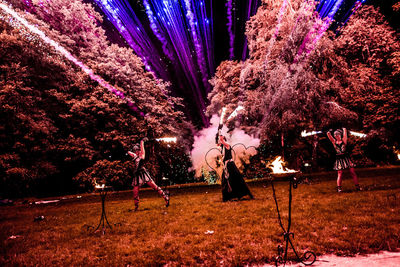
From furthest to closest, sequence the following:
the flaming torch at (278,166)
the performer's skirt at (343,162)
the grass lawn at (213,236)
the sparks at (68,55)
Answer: the sparks at (68,55)
the performer's skirt at (343,162)
the grass lawn at (213,236)
the flaming torch at (278,166)

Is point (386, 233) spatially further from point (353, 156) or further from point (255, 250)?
point (353, 156)

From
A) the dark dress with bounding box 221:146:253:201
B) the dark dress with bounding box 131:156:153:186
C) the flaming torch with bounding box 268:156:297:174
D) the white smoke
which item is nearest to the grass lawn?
the dark dress with bounding box 221:146:253:201

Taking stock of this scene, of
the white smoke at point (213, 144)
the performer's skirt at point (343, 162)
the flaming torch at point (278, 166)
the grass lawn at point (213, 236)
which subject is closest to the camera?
the flaming torch at point (278, 166)

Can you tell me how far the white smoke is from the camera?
75.4 ft

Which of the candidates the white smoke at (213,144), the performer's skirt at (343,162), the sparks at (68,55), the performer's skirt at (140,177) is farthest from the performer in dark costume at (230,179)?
the white smoke at (213,144)

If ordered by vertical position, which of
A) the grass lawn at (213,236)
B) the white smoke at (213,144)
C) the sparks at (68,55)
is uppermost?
the sparks at (68,55)

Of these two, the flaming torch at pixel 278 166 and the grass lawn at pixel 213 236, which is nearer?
the flaming torch at pixel 278 166

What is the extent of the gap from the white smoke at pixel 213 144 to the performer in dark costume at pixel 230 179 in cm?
1299

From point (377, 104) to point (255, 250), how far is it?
1838 centimetres

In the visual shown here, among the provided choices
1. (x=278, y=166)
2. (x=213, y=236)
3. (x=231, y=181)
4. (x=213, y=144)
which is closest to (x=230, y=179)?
(x=231, y=181)

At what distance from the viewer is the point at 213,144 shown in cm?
2338

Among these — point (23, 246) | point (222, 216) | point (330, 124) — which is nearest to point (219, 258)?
point (222, 216)

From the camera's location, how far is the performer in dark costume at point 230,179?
333 inches

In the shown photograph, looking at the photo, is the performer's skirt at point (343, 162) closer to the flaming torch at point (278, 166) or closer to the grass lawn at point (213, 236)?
the grass lawn at point (213, 236)
